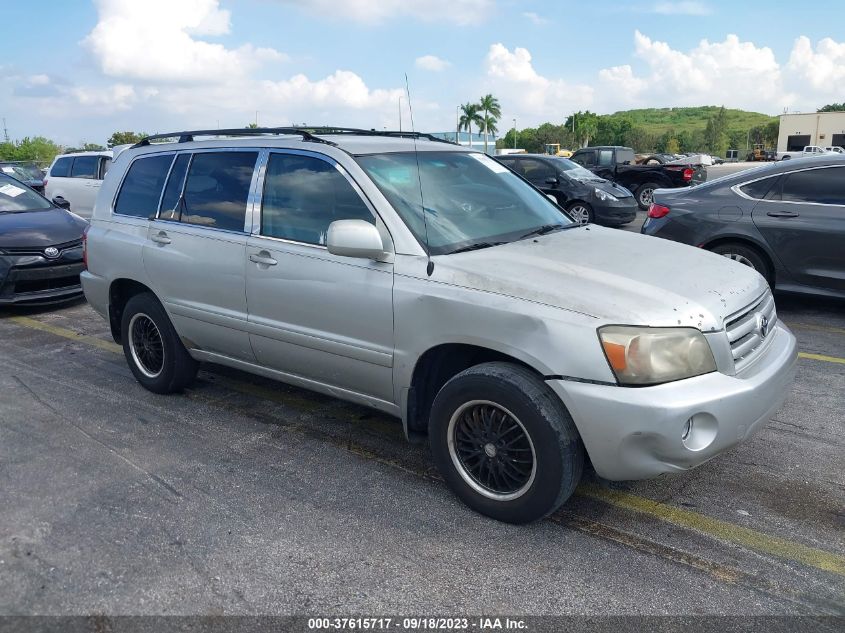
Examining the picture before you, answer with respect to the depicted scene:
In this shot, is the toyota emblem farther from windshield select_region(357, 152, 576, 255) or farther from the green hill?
the green hill

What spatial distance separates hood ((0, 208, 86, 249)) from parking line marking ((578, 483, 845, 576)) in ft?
22.7

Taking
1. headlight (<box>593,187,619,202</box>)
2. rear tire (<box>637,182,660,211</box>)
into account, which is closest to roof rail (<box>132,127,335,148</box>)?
headlight (<box>593,187,619,202</box>)

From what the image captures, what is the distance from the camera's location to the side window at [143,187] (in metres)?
4.90

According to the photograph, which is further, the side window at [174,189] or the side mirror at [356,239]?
the side window at [174,189]

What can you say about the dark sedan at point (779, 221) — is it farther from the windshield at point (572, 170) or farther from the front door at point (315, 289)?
the windshield at point (572, 170)

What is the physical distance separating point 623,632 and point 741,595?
1.77 ft

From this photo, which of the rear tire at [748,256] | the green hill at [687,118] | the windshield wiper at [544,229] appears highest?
the green hill at [687,118]

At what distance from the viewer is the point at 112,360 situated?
5.98 meters

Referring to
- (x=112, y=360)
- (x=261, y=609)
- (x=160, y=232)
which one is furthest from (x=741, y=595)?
(x=112, y=360)

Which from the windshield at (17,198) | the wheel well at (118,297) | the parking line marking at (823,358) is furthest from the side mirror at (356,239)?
the windshield at (17,198)

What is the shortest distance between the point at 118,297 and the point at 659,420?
410cm

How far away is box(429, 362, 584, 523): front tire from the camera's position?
2.96m

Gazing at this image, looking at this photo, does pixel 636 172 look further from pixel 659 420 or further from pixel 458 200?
pixel 659 420

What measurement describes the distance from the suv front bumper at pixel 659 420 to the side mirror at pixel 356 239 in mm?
1091
